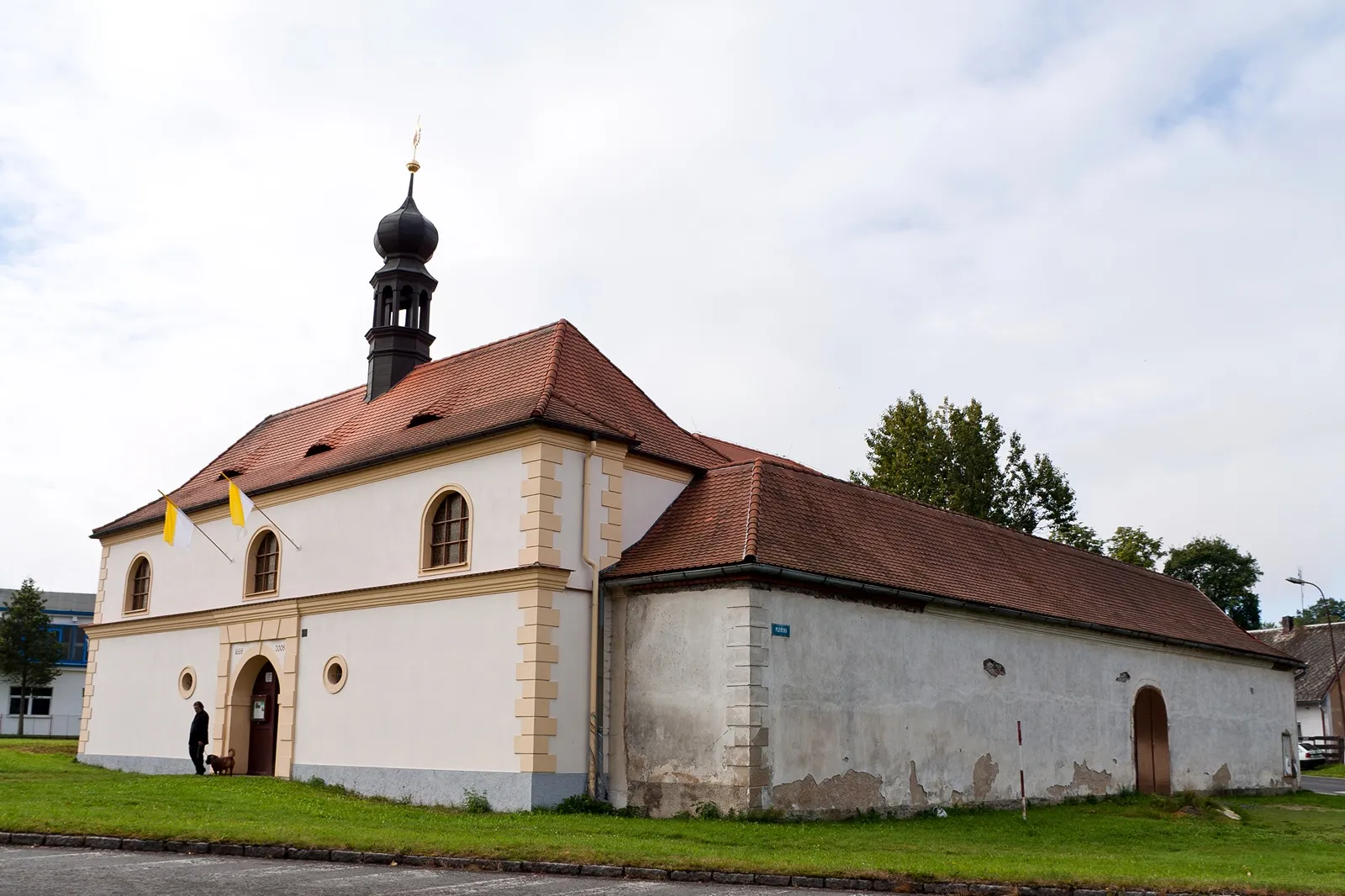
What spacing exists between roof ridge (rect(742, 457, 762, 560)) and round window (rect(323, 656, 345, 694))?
7.74 meters

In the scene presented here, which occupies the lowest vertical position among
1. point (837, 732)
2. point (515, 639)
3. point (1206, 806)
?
point (1206, 806)

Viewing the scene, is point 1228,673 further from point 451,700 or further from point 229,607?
point 229,607

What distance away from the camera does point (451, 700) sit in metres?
18.9

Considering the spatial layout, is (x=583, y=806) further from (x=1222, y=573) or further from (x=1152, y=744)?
(x=1222, y=573)

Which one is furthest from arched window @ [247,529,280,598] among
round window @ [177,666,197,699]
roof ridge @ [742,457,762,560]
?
roof ridge @ [742,457,762,560]

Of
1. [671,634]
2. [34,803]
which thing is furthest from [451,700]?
[34,803]

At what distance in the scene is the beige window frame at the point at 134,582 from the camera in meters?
27.6

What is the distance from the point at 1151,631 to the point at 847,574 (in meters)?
12.1

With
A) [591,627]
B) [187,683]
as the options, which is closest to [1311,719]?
[591,627]

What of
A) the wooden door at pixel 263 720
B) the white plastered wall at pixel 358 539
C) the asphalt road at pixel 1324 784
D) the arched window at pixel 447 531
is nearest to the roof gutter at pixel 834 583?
the white plastered wall at pixel 358 539

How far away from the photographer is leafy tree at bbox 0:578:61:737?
50.9 m

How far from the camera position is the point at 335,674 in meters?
21.2

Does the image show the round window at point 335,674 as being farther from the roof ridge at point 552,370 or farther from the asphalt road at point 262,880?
the asphalt road at point 262,880

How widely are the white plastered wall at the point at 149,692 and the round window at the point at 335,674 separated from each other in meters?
4.32
